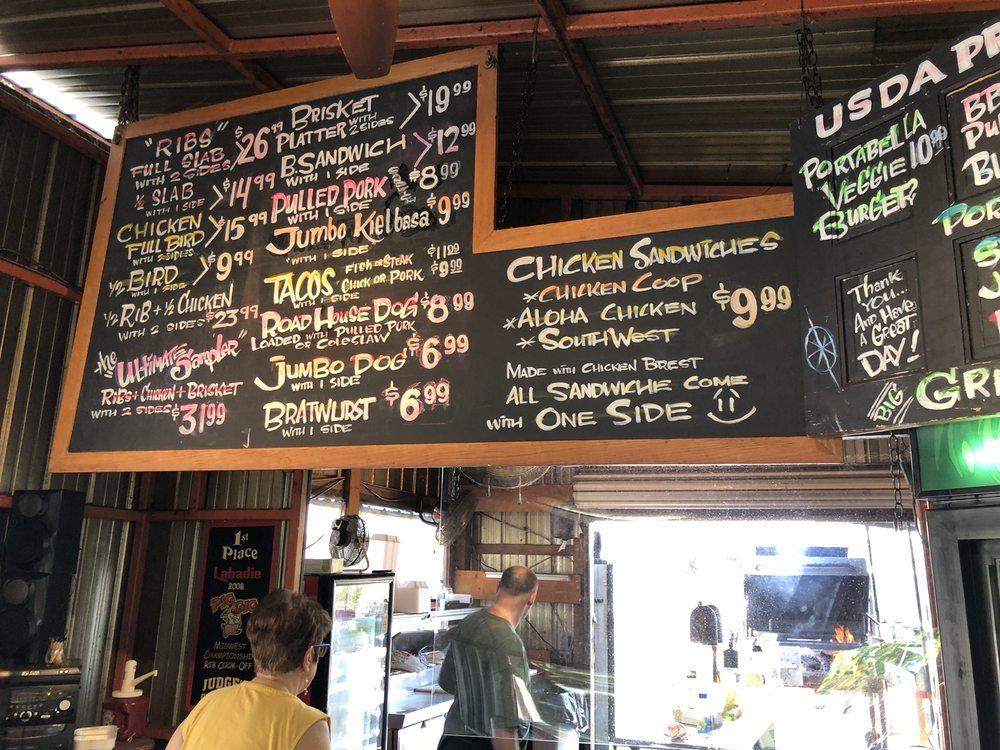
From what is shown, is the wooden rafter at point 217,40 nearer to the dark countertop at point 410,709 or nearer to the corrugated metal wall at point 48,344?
the corrugated metal wall at point 48,344

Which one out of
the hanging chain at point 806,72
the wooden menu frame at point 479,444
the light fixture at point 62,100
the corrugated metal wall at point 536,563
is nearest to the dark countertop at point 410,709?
the corrugated metal wall at point 536,563

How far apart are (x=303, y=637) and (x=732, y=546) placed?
152cm

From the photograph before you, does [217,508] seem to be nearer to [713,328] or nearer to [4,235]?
[4,235]

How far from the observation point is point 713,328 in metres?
2.68

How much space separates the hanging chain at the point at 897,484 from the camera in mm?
2486

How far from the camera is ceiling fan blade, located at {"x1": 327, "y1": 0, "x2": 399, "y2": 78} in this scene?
147cm

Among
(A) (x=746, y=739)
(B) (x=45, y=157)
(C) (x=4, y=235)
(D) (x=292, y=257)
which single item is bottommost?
(A) (x=746, y=739)

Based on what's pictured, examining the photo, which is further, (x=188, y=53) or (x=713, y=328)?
(x=188, y=53)

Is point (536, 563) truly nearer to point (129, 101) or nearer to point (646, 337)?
point (646, 337)

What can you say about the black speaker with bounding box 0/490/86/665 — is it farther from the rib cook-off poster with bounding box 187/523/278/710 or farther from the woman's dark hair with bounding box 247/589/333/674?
the woman's dark hair with bounding box 247/589/333/674

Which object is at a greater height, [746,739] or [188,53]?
[188,53]

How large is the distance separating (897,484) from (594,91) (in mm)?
2375

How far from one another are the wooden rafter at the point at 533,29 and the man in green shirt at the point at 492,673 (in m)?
2.28

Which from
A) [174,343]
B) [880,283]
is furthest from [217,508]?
[880,283]
